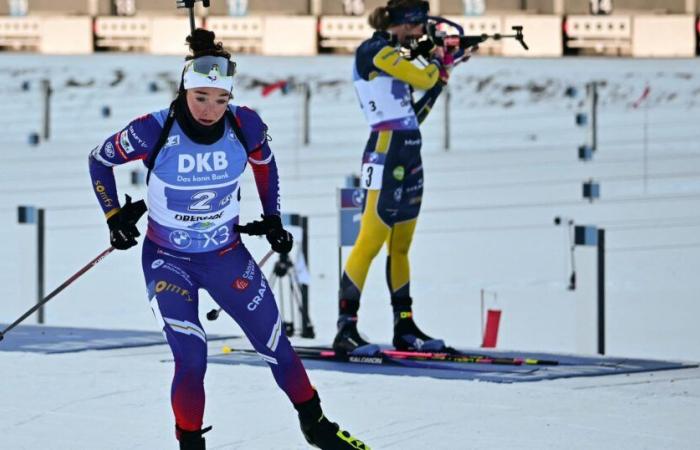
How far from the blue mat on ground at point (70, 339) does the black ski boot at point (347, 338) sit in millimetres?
1149

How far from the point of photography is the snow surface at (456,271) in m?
6.29

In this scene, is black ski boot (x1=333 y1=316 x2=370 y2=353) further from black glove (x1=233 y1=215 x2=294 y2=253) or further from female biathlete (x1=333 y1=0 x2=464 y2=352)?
black glove (x1=233 y1=215 x2=294 y2=253)

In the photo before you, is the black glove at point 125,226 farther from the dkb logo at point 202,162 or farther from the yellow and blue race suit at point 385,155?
the yellow and blue race suit at point 385,155

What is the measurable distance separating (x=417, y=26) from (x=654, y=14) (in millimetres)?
31442

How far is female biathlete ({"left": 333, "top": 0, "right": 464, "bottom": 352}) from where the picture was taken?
799 centimetres

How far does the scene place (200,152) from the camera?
5246 mm

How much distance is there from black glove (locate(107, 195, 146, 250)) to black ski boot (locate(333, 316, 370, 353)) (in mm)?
2746

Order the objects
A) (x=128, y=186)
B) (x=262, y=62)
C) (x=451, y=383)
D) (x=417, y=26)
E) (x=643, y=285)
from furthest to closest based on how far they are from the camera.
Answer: (x=262, y=62)
(x=128, y=186)
(x=643, y=285)
(x=417, y=26)
(x=451, y=383)

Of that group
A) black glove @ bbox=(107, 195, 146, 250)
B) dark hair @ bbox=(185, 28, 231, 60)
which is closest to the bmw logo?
black glove @ bbox=(107, 195, 146, 250)

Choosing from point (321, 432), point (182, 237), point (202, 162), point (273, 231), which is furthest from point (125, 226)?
point (321, 432)

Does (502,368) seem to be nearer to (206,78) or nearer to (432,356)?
(432,356)

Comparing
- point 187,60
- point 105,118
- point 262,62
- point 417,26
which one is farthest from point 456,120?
point 187,60

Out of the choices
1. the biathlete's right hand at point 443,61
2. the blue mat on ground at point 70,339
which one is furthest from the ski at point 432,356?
the biathlete's right hand at point 443,61

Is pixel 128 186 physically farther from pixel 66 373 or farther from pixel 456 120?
pixel 66 373
